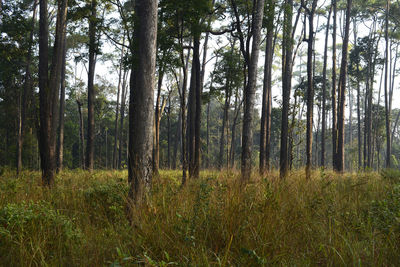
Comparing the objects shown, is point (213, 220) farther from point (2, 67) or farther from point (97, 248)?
point (2, 67)

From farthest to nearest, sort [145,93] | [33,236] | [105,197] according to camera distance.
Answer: [105,197] → [145,93] → [33,236]

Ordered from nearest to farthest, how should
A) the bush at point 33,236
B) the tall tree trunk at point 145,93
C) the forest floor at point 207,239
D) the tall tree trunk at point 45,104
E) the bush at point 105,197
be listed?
the forest floor at point 207,239 → the bush at point 33,236 → the tall tree trunk at point 145,93 → the bush at point 105,197 → the tall tree trunk at point 45,104

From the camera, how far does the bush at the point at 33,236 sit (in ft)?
8.50

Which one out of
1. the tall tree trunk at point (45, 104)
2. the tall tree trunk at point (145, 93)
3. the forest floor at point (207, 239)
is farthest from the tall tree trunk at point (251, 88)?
the tall tree trunk at point (45, 104)

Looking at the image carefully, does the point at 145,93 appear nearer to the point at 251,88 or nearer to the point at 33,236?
the point at 33,236

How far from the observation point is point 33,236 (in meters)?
2.79

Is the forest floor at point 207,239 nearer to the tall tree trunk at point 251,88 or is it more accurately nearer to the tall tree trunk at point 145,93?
the tall tree trunk at point 145,93

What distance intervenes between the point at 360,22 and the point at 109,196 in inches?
1159

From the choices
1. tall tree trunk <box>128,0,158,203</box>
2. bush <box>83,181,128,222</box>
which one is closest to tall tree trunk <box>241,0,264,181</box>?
bush <box>83,181,128,222</box>

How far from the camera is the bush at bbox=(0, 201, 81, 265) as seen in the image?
8.50 feet

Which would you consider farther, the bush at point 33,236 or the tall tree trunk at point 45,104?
the tall tree trunk at point 45,104

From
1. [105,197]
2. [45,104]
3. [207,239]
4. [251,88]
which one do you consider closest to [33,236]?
[207,239]

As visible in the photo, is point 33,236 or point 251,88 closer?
point 33,236

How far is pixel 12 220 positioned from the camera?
2.96m
